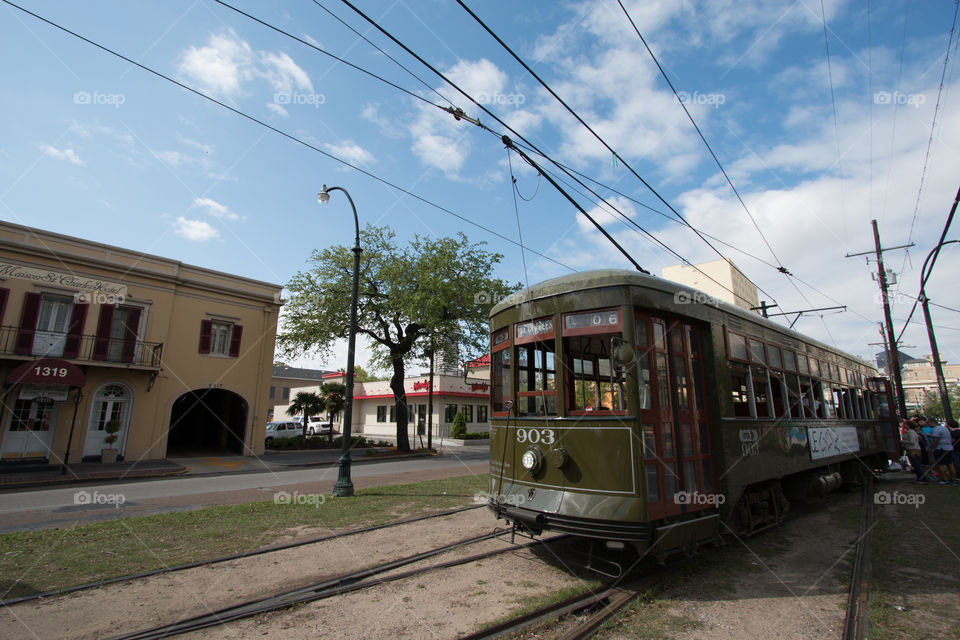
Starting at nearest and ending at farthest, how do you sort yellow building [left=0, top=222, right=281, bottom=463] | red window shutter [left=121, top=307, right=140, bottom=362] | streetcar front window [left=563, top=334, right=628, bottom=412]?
streetcar front window [left=563, top=334, right=628, bottom=412]
yellow building [left=0, top=222, right=281, bottom=463]
red window shutter [left=121, top=307, right=140, bottom=362]

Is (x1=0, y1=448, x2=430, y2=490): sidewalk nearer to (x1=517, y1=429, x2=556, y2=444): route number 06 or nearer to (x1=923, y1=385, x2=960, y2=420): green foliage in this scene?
(x1=517, y1=429, x2=556, y2=444): route number 06

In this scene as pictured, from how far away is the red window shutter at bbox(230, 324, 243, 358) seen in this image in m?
21.9

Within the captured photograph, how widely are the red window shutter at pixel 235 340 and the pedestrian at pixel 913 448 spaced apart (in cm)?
2509

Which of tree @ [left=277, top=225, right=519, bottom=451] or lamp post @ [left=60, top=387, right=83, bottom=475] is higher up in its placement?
tree @ [left=277, top=225, right=519, bottom=451]

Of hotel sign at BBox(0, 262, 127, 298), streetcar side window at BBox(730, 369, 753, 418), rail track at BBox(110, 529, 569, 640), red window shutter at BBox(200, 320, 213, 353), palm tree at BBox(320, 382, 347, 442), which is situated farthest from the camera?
palm tree at BBox(320, 382, 347, 442)

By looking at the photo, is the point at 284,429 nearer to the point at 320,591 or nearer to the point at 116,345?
the point at 116,345

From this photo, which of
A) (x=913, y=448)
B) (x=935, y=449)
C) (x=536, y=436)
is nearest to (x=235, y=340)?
(x=536, y=436)

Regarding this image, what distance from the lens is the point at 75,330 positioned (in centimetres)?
1766

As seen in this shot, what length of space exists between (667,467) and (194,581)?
5501 millimetres

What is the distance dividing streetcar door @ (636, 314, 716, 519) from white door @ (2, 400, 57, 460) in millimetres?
21243

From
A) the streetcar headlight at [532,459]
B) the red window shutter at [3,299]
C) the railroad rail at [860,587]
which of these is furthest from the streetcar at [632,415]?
the red window shutter at [3,299]

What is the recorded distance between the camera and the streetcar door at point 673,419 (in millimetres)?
5289

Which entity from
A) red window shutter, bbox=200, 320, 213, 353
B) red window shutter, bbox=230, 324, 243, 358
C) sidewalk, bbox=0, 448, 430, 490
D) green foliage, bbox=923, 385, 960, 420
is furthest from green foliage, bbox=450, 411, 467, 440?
green foliage, bbox=923, 385, 960, 420

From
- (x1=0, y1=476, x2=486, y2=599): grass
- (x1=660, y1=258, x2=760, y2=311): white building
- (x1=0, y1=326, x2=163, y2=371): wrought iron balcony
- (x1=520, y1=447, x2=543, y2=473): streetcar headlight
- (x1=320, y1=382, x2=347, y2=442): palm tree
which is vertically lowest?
(x1=0, y1=476, x2=486, y2=599): grass
